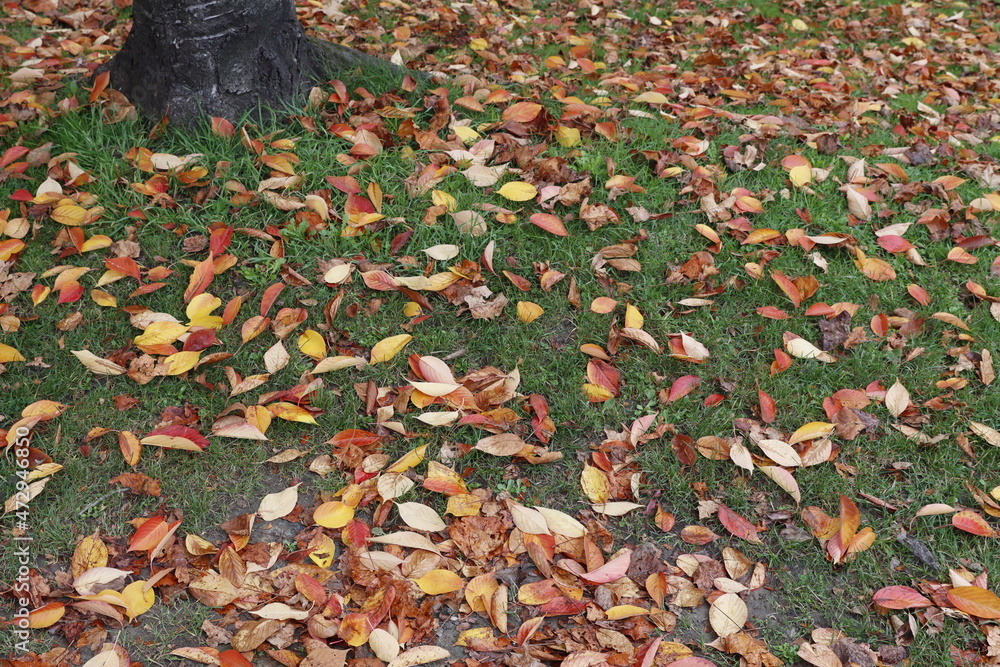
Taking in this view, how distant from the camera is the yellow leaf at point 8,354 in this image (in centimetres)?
238

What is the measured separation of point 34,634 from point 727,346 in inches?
88.9

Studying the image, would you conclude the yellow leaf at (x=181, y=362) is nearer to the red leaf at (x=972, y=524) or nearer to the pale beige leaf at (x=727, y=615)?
the pale beige leaf at (x=727, y=615)

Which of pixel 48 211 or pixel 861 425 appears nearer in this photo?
pixel 861 425

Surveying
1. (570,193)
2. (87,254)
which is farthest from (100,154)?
(570,193)

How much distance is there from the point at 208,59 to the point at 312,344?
142cm

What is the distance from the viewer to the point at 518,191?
9.72ft

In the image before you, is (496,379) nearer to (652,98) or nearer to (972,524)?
(972,524)

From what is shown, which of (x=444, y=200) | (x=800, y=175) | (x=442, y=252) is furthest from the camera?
(x=800, y=175)

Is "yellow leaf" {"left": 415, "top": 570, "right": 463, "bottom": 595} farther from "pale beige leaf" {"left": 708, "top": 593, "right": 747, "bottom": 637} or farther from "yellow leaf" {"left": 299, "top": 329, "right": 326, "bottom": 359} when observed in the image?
"yellow leaf" {"left": 299, "top": 329, "right": 326, "bottom": 359}

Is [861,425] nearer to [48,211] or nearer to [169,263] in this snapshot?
[169,263]

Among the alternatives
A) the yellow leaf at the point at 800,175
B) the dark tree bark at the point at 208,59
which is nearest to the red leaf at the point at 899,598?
the yellow leaf at the point at 800,175

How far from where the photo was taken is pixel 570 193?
2990 mm

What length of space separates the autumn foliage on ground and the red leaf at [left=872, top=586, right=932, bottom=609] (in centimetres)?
3

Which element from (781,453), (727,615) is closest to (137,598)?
(727,615)
